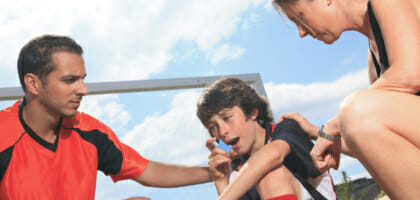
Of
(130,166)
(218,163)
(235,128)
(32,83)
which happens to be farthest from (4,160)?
(235,128)

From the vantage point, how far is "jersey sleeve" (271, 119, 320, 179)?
3.52 ft

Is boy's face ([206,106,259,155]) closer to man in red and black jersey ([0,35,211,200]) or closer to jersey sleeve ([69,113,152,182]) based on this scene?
man in red and black jersey ([0,35,211,200])

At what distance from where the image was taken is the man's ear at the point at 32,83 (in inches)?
45.3

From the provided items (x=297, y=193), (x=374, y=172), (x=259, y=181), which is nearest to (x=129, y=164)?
(x=259, y=181)

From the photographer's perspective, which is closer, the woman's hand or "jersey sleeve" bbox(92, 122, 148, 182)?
the woman's hand

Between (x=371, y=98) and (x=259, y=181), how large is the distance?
0.54 m

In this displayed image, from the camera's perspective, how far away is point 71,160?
1.16 meters

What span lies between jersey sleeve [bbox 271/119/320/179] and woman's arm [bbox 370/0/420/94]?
0.47 m

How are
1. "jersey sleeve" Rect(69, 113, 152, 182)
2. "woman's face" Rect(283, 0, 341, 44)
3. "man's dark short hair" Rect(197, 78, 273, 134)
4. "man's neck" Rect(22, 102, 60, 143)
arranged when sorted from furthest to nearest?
"man's dark short hair" Rect(197, 78, 273, 134) → "jersey sleeve" Rect(69, 113, 152, 182) → "man's neck" Rect(22, 102, 60, 143) → "woman's face" Rect(283, 0, 341, 44)

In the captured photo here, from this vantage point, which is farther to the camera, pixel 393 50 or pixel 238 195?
pixel 238 195

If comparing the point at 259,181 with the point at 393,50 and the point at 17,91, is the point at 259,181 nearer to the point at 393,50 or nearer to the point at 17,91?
the point at 393,50

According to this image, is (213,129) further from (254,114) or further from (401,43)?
(401,43)

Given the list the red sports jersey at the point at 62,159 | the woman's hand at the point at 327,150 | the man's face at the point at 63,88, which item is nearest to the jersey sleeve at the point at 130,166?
the red sports jersey at the point at 62,159

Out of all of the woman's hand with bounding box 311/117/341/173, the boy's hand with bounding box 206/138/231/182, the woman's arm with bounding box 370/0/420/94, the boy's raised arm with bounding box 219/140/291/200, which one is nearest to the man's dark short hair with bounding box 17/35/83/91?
the boy's hand with bounding box 206/138/231/182
